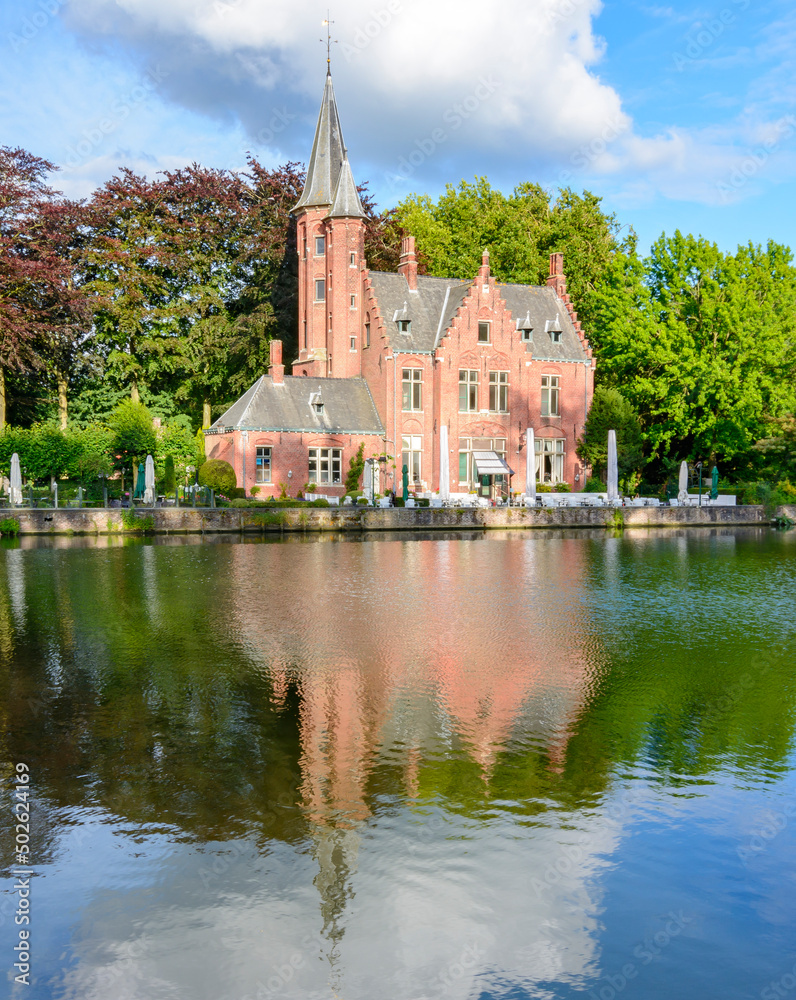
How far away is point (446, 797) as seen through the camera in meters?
8.35

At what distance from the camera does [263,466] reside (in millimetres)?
46188

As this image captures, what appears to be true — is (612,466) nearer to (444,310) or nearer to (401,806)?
(444,310)

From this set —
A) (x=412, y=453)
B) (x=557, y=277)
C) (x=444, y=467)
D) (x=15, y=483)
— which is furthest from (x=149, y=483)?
(x=557, y=277)

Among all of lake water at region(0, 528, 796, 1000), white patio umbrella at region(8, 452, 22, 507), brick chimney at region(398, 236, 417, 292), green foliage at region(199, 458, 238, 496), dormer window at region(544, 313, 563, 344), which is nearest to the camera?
lake water at region(0, 528, 796, 1000)

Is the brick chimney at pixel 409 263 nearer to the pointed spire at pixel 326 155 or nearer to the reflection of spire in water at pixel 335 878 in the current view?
the pointed spire at pixel 326 155

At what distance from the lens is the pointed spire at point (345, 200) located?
4953 centimetres

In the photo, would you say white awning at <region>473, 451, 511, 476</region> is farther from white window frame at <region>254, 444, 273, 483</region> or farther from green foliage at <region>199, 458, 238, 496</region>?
green foliage at <region>199, 458, 238, 496</region>

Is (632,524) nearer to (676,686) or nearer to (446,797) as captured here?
(676,686)

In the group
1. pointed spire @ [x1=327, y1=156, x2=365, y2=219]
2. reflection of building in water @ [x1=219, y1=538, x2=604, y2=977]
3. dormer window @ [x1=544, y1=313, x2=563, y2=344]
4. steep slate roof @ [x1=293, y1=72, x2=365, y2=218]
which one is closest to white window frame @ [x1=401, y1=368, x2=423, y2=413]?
dormer window @ [x1=544, y1=313, x2=563, y2=344]

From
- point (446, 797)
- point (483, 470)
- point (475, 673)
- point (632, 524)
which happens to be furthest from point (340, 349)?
point (446, 797)

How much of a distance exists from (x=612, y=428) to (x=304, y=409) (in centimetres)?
1715

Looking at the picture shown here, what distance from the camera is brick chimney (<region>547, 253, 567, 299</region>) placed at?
55.0 meters

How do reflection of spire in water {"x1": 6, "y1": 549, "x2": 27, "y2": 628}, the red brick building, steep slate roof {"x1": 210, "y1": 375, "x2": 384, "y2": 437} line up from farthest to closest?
the red brick building < steep slate roof {"x1": 210, "y1": 375, "x2": 384, "y2": 437} < reflection of spire in water {"x1": 6, "y1": 549, "x2": 27, "y2": 628}

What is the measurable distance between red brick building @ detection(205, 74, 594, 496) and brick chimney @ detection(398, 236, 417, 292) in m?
0.07
